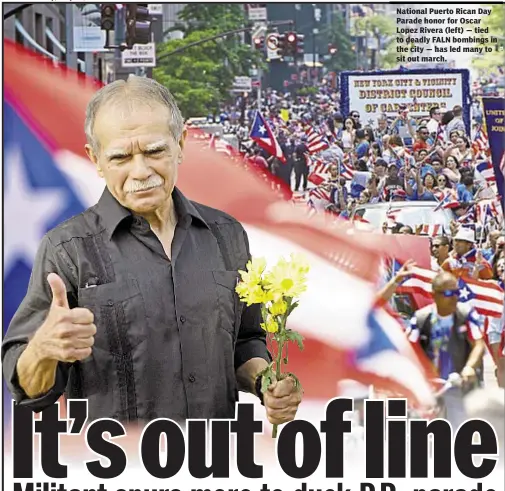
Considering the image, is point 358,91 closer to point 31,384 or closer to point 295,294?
point 295,294

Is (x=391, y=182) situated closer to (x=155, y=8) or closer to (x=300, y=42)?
(x=300, y=42)

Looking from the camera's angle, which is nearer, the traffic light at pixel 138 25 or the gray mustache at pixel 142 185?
the gray mustache at pixel 142 185

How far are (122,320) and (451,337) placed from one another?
59.4 inches

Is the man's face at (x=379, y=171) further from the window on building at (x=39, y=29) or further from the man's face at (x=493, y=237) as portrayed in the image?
the window on building at (x=39, y=29)

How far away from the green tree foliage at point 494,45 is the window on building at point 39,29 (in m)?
1.75

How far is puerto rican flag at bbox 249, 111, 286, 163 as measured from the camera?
4.21 metres

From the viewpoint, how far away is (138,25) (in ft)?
13.6

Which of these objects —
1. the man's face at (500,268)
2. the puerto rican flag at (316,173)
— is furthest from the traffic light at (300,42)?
the man's face at (500,268)

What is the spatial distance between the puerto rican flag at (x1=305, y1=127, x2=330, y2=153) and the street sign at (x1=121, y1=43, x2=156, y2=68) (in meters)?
0.70

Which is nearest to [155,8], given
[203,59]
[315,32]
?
[203,59]

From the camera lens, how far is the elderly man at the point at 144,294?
3.46 metres

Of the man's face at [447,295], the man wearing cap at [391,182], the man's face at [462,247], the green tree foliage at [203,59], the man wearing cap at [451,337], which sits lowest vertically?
the man wearing cap at [451,337]

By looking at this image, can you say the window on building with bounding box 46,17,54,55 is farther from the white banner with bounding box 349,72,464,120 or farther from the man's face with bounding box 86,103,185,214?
the white banner with bounding box 349,72,464,120

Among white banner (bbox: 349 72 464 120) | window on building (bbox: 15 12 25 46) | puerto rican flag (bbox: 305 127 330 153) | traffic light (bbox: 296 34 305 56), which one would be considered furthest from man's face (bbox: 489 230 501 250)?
window on building (bbox: 15 12 25 46)
